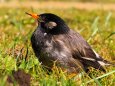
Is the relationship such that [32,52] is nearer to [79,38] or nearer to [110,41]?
[79,38]

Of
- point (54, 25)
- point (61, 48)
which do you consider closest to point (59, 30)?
point (54, 25)

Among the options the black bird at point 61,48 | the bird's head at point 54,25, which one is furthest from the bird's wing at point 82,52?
the bird's head at point 54,25

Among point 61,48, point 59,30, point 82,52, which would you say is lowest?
point 82,52

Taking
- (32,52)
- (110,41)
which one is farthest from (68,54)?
(110,41)

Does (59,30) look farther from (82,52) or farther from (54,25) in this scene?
(82,52)

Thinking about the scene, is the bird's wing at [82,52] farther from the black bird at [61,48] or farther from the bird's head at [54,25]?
the bird's head at [54,25]

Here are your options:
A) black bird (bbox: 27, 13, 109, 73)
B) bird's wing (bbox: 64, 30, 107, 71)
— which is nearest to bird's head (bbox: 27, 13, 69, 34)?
black bird (bbox: 27, 13, 109, 73)

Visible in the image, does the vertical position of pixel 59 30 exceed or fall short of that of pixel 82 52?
it exceeds it
